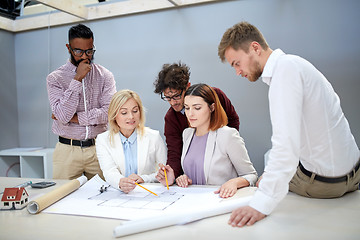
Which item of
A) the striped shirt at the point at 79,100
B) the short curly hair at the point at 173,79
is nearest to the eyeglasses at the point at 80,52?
the striped shirt at the point at 79,100

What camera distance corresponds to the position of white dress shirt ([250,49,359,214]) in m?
1.00

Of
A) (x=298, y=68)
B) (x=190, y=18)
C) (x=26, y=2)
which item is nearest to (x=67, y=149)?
(x=298, y=68)

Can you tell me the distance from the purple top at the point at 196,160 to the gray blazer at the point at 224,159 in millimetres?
38

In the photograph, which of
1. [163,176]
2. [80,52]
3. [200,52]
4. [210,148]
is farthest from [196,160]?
[200,52]

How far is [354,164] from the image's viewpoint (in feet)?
3.84

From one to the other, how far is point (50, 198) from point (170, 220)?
1.91 ft

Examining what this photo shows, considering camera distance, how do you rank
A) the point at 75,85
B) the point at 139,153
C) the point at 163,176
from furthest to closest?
the point at 75,85
the point at 139,153
the point at 163,176

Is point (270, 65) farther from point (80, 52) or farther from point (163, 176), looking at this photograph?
point (80, 52)

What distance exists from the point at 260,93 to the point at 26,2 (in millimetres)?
3269

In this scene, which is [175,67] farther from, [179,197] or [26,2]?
[26,2]

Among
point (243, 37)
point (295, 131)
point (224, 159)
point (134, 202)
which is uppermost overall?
point (243, 37)

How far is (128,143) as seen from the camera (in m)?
1.90

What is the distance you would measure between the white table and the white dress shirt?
0.32 ft

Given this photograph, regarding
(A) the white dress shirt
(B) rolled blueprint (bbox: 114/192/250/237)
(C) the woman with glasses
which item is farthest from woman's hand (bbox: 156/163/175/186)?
(A) the white dress shirt
